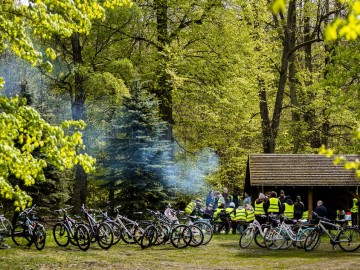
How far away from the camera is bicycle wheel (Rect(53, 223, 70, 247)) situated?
16.8 meters

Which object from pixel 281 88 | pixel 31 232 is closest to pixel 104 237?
pixel 31 232

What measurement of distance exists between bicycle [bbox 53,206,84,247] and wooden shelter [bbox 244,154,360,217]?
29.3 feet

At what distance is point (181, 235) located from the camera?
17172 millimetres

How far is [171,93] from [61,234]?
11.4m

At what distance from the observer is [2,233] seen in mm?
16625

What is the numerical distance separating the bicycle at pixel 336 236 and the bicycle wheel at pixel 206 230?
2733 mm

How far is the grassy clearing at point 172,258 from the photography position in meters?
13.8

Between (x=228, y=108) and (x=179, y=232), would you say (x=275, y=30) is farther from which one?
(x=179, y=232)

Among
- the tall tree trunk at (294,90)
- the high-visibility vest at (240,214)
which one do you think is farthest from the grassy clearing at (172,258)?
the tall tree trunk at (294,90)

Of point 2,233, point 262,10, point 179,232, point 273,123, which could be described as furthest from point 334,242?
point 262,10

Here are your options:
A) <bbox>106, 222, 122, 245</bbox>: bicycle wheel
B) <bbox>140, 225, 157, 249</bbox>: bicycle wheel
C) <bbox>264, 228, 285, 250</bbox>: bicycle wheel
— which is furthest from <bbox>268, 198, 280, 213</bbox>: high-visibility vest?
<bbox>106, 222, 122, 245</bbox>: bicycle wheel

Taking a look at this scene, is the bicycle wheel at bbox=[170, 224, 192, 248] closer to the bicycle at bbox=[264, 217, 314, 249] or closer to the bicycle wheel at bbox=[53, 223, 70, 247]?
the bicycle at bbox=[264, 217, 314, 249]

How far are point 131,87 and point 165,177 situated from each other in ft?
14.2

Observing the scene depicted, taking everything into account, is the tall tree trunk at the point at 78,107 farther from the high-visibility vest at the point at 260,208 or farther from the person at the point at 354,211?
the person at the point at 354,211
